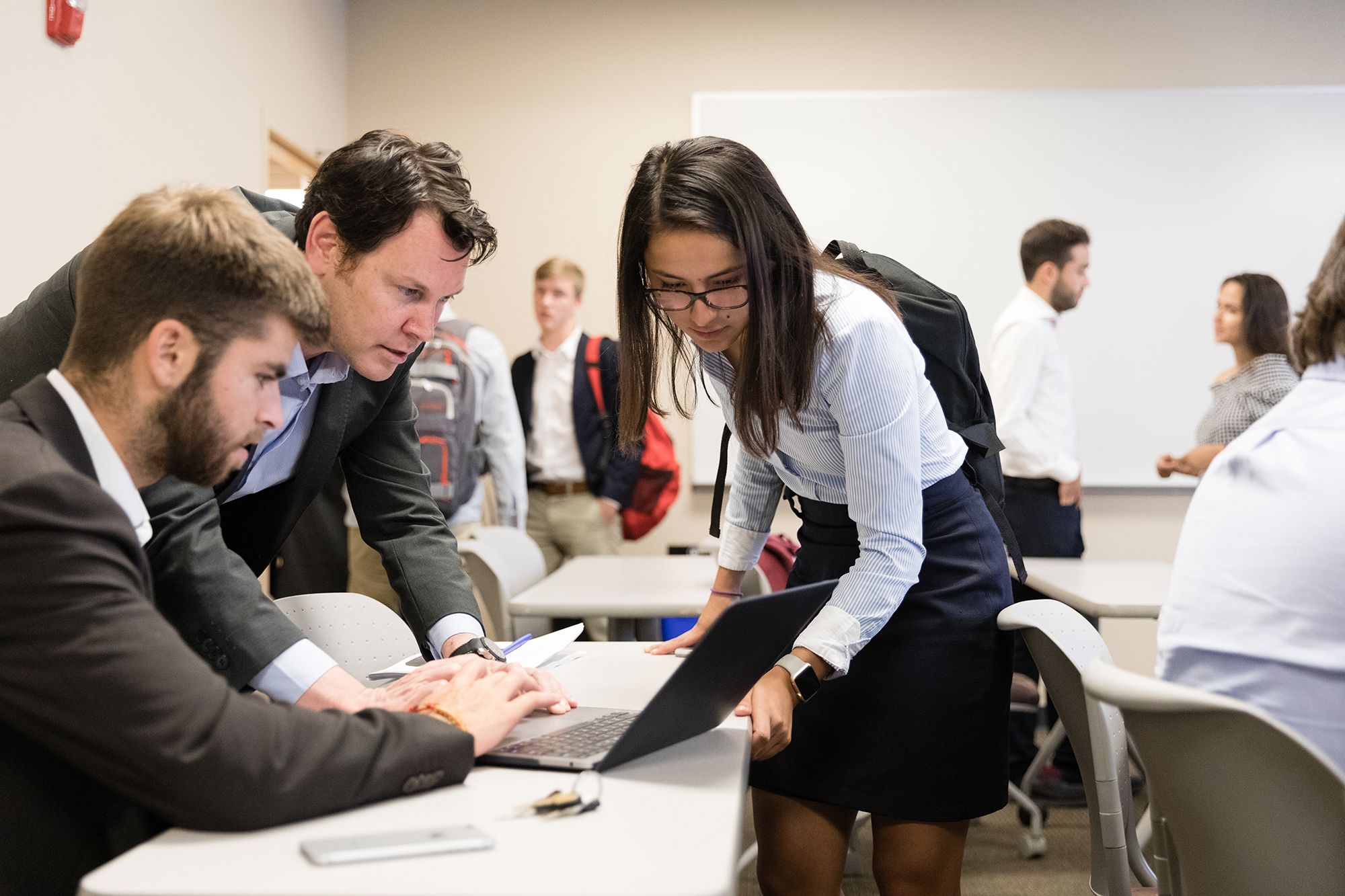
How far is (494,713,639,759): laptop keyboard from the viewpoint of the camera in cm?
112

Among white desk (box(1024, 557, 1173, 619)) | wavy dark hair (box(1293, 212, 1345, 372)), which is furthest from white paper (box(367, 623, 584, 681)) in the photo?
white desk (box(1024, 557, 1173, 619))

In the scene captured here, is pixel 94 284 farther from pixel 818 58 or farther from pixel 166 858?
pixel 818 58

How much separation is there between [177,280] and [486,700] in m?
0.51

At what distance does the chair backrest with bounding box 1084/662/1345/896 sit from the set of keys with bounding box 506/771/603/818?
497 millimetres

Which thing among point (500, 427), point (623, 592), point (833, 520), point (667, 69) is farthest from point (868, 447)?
point (667, 69)

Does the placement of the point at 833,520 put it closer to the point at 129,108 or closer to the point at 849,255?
the point at 849,255

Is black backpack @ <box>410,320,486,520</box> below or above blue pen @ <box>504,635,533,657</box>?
above

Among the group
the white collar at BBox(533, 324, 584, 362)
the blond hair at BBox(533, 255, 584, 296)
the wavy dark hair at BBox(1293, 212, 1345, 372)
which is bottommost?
the white collar at BBox(533, 324, 584, 362)

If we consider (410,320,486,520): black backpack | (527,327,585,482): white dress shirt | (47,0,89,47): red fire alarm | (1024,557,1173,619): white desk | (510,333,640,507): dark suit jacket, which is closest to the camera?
(1024,557,1173,619): white desk

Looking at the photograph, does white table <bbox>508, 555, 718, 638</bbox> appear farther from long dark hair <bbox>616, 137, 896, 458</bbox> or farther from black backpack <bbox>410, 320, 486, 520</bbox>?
long dark hair <bbox>616, 137, 896, 458</bbox>

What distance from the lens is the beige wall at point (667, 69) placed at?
5145mm

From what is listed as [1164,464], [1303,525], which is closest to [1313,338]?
[1303,525]

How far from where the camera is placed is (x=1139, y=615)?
2.69 m

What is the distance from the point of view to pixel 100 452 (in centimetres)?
99
